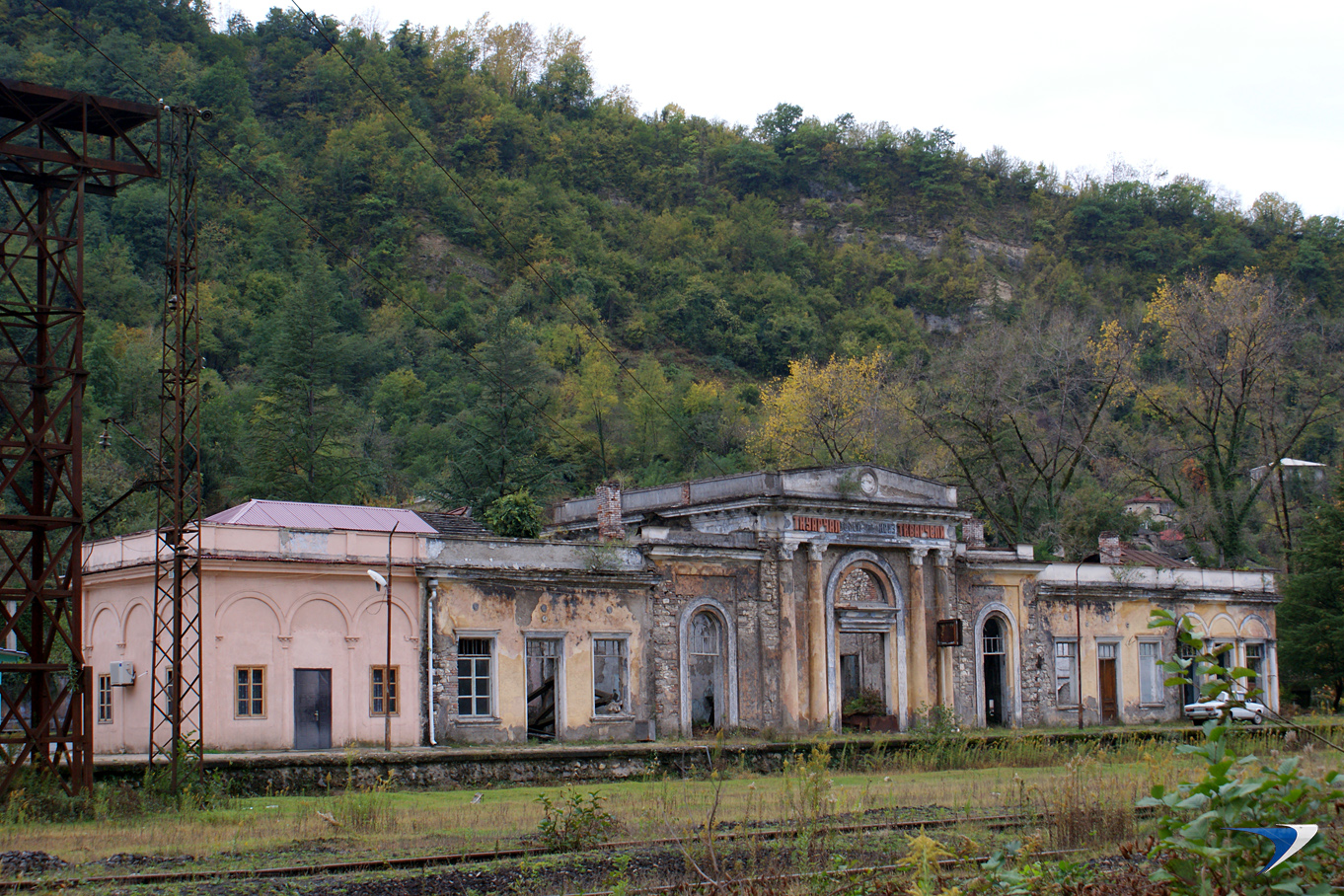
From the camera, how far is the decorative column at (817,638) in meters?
30.2

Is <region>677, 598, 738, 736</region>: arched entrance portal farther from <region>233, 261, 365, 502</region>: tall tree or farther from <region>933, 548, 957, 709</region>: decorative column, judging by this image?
<region>233, 261, 365, 502</region>: tall tree

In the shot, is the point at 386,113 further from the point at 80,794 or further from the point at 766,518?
the point at 80,794

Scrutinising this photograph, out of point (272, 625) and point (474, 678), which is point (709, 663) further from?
point (272, 625)

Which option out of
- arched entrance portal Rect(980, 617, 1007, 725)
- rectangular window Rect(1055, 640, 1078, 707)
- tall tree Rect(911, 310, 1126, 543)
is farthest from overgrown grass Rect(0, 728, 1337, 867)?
tall tree Rect(911, 310, 1126, 543)

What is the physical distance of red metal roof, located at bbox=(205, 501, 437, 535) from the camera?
2667cm

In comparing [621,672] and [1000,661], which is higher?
[621,672]

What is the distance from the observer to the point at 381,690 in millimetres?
24828

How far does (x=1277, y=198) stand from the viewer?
326 ft

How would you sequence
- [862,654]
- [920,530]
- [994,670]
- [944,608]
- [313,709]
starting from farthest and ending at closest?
[994,670]
[862,654]
[944,608]
[920,530]
[313,709]

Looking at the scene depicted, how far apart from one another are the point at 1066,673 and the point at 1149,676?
3.11 meters

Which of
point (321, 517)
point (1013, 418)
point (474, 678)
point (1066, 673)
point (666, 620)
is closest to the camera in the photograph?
A: point (474, 678)

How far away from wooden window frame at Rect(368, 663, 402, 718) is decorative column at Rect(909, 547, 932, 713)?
1337 cm

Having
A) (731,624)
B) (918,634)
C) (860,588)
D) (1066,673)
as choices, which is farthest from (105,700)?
(1066,673)

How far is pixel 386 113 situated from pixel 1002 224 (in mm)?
49963
